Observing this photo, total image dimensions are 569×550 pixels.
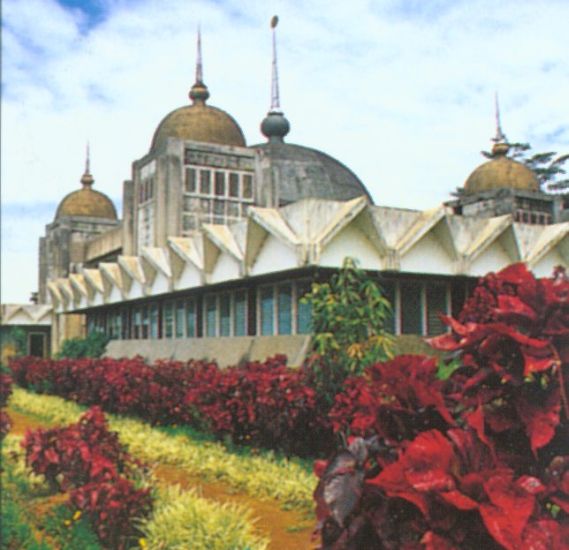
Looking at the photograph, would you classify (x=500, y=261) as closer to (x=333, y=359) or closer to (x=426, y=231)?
(x=426, y=231)

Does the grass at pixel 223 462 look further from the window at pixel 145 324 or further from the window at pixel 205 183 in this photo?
the window at pixel 145 324

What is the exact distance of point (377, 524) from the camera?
6.19 ft

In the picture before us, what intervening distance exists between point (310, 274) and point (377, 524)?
11155mm

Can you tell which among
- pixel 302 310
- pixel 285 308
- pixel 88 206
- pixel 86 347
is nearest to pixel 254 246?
pixel 285 308

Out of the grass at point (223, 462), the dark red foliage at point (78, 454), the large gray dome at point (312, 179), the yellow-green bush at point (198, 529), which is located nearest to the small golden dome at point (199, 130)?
the large gray dome at point (312, 179)

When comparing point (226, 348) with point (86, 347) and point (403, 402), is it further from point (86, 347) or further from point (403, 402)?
point (403, 402)

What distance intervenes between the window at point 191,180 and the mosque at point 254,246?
0.03 metres

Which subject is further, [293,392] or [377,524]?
[293,392]

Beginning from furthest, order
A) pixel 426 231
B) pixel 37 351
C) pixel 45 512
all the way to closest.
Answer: pixel 37 351 → pixel 426 231 → pixel 45 512

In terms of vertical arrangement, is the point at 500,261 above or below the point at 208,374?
above

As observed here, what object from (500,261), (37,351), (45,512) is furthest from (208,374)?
(37,351)

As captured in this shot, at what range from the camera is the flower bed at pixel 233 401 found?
7188 mm

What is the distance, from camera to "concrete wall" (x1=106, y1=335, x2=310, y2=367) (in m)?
11.2

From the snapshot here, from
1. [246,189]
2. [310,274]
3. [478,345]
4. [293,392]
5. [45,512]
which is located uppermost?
[246,189]
